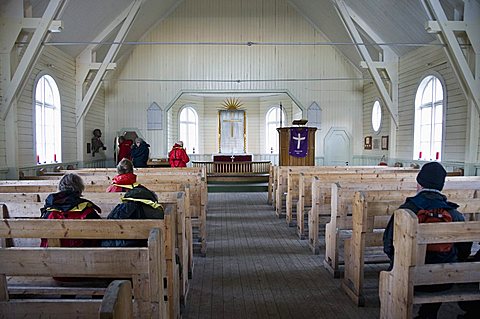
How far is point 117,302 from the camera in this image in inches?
39.2

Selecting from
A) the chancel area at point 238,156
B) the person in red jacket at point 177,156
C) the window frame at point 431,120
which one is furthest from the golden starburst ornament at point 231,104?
the window frame at point 431,120

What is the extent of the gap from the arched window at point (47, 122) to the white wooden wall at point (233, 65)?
158 inches

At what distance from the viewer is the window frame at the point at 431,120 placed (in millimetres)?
8211

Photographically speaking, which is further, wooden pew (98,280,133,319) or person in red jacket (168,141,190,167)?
person in red jacket (168,141,190,167)

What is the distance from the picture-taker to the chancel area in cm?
221

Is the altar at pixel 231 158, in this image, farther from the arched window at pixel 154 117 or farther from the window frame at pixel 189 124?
the arched window at pixel 154 117

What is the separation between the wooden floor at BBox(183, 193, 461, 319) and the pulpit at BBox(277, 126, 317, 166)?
4.54 m

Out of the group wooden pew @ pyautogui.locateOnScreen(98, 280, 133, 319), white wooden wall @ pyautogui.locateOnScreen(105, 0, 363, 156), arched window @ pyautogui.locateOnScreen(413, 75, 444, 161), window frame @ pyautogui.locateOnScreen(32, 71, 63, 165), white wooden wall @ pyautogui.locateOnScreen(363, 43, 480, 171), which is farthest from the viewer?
white wooden wall @ pyautogui.locateOnScreen(105, 0, 363, 156)

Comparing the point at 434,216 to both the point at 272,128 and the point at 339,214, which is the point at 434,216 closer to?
the point at 339,214

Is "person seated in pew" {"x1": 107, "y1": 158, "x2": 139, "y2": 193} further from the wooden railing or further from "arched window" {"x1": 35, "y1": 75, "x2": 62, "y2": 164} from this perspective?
the wooden railing

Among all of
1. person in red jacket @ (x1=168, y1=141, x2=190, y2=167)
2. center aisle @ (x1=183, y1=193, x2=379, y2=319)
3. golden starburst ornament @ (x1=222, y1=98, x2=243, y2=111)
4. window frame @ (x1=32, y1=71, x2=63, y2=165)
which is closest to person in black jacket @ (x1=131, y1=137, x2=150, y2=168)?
person in red jacket @ (x1=168, y1=141, x2=190, y2=167)

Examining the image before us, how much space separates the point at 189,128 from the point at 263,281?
12426mm

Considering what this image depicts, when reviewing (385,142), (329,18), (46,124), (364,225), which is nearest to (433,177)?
(364,225)

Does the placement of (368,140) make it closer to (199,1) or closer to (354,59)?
(354,59)
